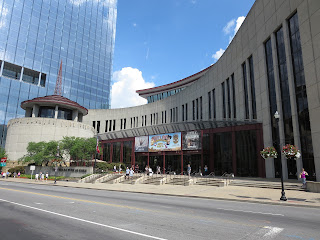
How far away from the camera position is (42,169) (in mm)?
46406

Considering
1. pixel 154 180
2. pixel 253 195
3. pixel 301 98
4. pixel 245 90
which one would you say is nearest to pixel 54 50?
pixel 154 180

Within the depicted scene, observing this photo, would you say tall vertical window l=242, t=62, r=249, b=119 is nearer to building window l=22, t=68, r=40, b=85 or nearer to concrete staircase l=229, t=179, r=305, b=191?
concrete staircase l=229, t=179, r=305, b=191

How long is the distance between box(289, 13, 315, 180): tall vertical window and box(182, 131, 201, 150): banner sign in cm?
1553

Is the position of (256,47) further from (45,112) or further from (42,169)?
(45,112)

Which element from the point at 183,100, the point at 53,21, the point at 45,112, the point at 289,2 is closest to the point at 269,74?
the point at 289,2

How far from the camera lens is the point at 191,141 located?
123ft

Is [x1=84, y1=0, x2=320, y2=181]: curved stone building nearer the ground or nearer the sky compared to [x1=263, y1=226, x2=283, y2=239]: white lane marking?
nearer the sky

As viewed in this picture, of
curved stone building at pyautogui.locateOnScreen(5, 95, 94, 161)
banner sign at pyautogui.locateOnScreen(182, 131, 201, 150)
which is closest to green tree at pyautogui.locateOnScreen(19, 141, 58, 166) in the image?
curved stone building at pyautogui.locateOnScreen(5, 95, 94, 161)

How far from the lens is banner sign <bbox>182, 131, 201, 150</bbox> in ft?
121

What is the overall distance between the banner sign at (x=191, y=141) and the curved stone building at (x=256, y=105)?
163mm

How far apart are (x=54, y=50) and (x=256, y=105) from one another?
92.0 meters

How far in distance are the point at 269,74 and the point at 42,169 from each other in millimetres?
43714

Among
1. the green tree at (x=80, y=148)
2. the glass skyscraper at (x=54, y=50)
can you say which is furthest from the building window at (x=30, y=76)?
the green tree at (x=80, y=148)

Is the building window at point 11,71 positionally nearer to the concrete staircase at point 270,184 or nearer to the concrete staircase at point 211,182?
the concrete staircase at point 211,182
